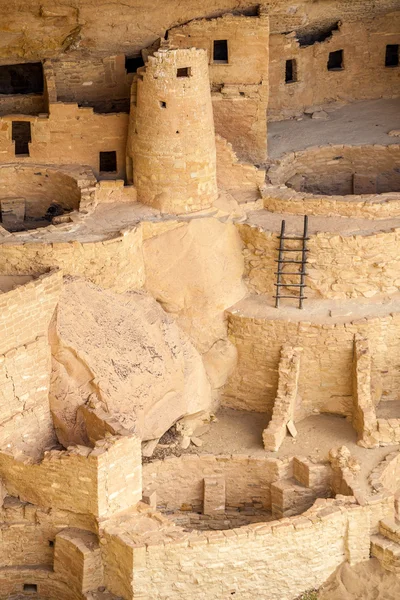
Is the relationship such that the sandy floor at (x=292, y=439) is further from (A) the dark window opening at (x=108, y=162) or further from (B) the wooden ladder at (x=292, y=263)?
(A) the dark window opening at (x=108, y=162)

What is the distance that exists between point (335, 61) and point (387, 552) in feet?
34.9

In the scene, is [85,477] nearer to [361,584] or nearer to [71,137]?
[361,584]

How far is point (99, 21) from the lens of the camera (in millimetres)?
25953

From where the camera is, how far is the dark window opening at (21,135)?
87.4 feet

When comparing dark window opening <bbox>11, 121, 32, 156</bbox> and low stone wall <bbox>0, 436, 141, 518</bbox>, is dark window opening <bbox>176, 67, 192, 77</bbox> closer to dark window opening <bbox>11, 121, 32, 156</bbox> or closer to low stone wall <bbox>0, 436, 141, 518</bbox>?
dark window opening <bbox>11, 121, 32, 156</bbox>

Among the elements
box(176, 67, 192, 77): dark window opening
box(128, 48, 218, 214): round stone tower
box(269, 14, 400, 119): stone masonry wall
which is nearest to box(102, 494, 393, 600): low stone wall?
box(128, 48, 218, 214): round stone tower

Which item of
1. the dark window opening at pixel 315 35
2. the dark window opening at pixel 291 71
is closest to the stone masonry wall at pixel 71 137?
the dark window opening at pixel 291 71

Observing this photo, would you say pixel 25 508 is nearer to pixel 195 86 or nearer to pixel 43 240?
pixel 43 240

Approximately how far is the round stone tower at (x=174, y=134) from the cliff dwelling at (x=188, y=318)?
0.03 meters

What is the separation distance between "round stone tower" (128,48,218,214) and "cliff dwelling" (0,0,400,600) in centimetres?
3

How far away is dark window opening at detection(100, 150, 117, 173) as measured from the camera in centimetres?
2605

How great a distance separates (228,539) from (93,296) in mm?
4051

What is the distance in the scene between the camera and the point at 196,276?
24953 millimetres

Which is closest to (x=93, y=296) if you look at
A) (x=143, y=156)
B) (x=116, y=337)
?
(x=116, y=337)
